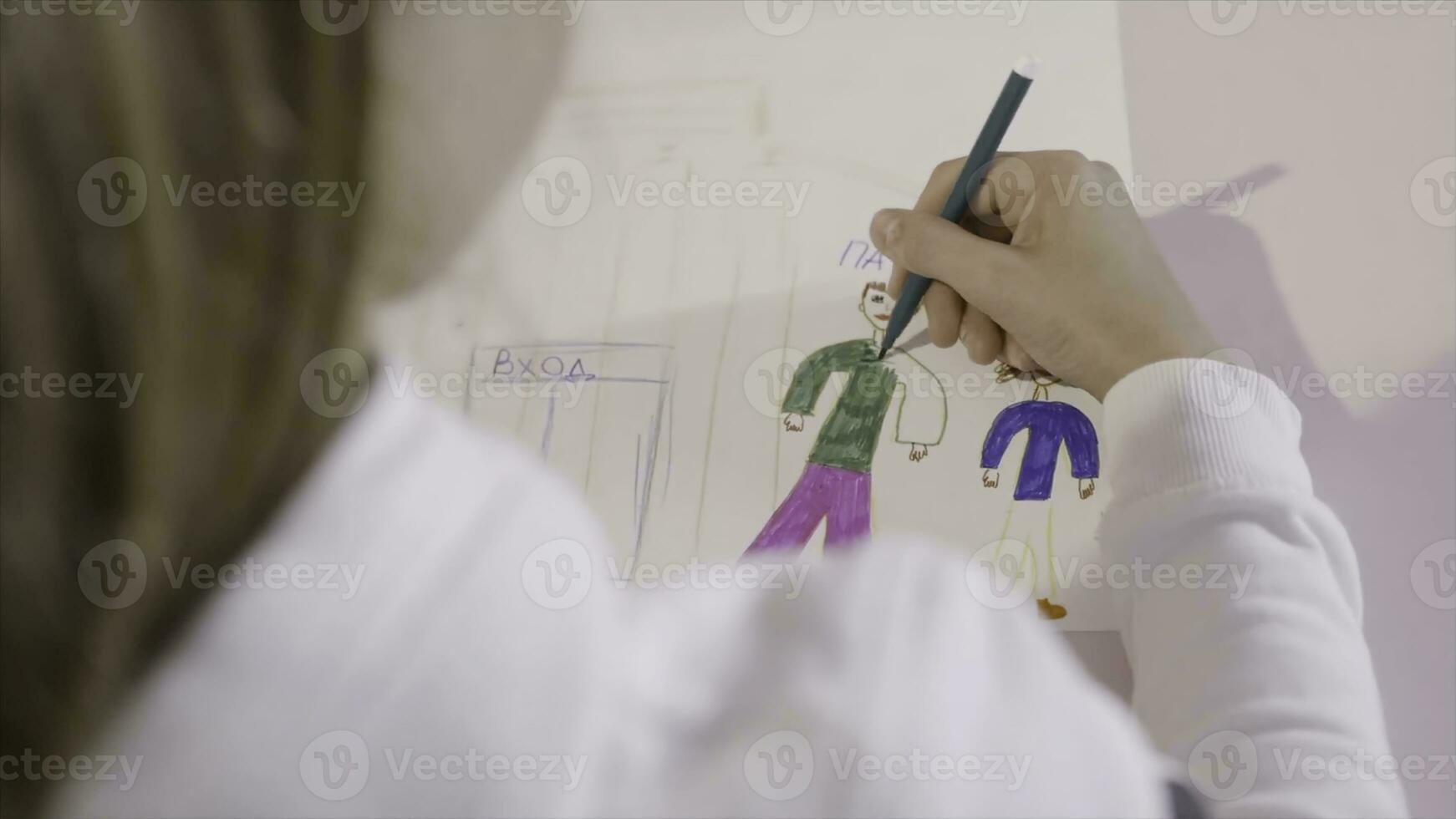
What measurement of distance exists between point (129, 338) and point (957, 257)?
42 centimetres

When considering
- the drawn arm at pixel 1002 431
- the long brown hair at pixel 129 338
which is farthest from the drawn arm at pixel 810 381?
the long brown hair at pixel 129 338

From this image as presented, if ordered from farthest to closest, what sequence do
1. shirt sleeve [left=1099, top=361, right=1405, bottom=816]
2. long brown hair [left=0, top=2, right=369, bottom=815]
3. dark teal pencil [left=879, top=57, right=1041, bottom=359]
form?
dark teal pencil [left=879, top=57, right=1041, bottom=359] < shirt sleeve [left=1099, top=361, right=1405, bottom=816] < long brown hair [left=0, top=2, right=369, bottom=815]

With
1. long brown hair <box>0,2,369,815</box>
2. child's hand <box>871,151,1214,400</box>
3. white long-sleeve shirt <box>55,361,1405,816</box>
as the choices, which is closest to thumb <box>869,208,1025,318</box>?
child's hand <box>871,151,1214,400</box>

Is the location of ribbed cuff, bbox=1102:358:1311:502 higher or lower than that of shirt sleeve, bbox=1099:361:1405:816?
higher

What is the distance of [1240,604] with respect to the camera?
43 centimetres

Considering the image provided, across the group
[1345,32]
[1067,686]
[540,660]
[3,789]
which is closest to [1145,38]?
[1345,32]

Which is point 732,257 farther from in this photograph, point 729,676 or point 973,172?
point 729,676

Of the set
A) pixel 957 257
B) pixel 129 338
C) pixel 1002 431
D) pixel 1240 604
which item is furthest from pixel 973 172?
pixel 129 338

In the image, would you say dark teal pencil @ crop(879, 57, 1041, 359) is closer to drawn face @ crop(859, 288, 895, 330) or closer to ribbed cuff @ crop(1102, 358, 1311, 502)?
drawn face @ crop(859, 288, 895, 330)

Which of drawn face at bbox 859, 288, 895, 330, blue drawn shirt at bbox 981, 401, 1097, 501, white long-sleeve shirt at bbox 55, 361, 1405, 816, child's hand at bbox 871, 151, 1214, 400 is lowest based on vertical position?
white long-sleeve shirt at bbox 55, 361, 1405, 816

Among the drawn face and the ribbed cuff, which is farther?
the drawn face

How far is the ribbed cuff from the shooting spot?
464mm

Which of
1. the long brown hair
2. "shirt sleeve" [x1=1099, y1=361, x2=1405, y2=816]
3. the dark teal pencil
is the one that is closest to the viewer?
the long brown hair

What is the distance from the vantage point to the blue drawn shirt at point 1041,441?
1.81ft
